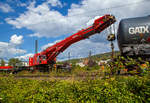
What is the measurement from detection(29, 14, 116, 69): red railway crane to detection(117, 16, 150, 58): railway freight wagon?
8.88ft

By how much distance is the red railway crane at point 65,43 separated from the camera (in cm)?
1166

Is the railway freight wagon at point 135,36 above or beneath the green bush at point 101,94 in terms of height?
above

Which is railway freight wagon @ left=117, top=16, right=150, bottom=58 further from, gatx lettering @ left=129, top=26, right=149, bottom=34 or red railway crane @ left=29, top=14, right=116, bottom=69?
red railway crane @ left=29, top=14, right=116, bottom=69

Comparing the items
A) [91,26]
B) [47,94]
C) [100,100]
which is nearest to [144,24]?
[91,26]

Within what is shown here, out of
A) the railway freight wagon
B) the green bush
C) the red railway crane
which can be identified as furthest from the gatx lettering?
the green bush

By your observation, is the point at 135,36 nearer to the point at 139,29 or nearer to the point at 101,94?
the point at 139,29

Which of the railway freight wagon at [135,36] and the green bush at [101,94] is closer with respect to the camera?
the green bush at [101,94]

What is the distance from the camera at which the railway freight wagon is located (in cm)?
802

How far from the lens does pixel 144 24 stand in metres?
8.20

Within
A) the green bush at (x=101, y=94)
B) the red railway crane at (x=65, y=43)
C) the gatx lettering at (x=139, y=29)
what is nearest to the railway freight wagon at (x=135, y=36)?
the gatx lettering at (x=139, y=29)

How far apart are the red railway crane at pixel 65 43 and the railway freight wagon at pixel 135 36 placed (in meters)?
2.71

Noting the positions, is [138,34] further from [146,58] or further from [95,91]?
[95,91]

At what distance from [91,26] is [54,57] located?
270 inches

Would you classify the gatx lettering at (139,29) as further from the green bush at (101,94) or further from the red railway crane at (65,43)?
the green bush at (101,94)
